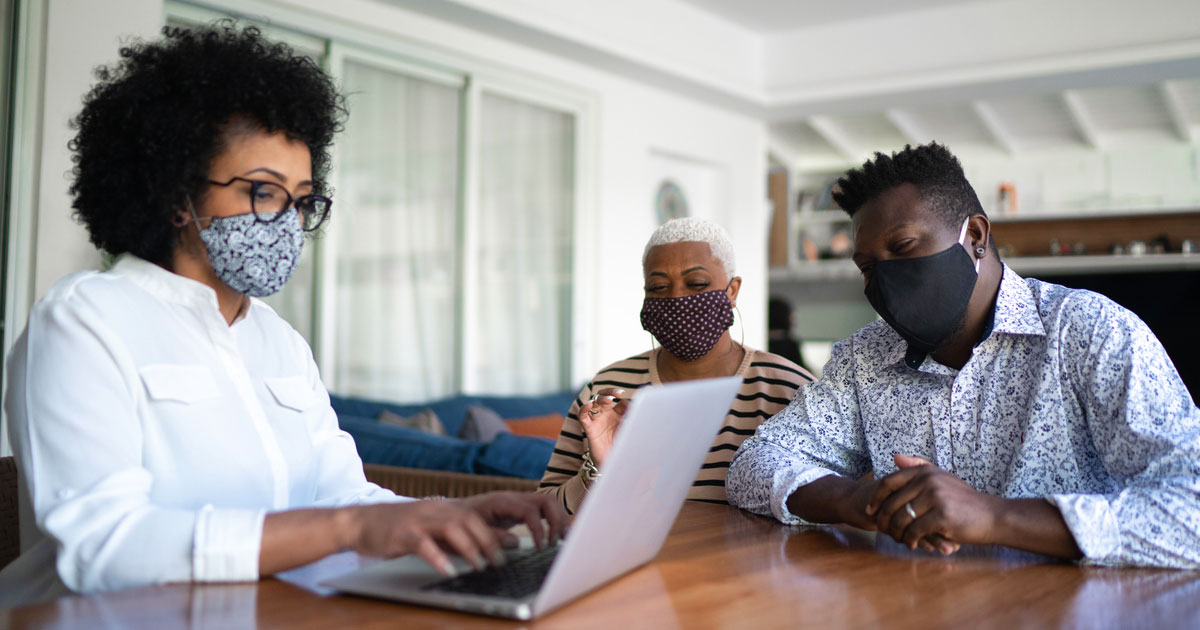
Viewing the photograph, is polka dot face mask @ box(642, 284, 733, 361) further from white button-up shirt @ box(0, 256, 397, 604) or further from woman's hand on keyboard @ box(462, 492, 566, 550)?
woman's hand on keyboard @ box(462, 492, 566, 550)

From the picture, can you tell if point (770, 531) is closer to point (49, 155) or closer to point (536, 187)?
point (49, 155)

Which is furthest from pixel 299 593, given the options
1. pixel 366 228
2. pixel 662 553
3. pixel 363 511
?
pixel 366 228

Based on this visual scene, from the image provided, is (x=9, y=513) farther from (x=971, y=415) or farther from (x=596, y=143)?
(x=596, y=143)

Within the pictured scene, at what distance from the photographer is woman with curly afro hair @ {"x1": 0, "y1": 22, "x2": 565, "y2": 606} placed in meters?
1.02

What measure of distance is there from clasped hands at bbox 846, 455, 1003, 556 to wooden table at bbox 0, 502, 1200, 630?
1.2 inches

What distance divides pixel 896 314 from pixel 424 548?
2.98ft

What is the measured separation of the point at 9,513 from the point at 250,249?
0.57 m

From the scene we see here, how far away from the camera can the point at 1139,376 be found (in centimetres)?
133

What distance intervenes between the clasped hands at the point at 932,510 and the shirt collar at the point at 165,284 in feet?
3.10

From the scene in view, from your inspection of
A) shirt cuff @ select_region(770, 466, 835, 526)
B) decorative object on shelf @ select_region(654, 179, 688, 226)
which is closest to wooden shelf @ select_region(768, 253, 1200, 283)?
decorative object on shelf @ select_region(654, 179, 688, 226)

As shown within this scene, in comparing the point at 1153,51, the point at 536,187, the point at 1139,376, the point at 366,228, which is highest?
the point at 1153,51

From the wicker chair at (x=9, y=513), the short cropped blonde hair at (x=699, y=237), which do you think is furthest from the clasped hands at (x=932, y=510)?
the wicker chair at (x=9, y=513)

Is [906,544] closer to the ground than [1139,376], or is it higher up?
closer to the ground

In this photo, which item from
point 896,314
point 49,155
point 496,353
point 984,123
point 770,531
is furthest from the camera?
point 984,123
